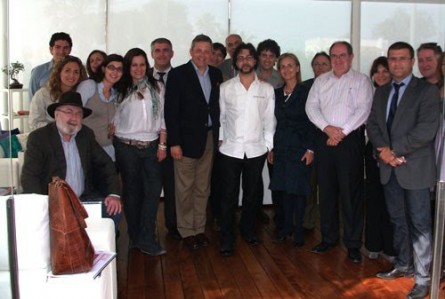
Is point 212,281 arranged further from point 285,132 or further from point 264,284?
point 285,132

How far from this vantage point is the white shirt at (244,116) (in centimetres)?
430

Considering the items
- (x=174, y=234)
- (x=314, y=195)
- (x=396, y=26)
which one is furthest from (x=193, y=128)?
(x=396, y=26)

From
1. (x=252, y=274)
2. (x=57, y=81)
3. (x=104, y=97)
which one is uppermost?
(x=57, y=81)

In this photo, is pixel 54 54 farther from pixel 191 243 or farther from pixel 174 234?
pixel 191 243

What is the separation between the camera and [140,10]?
6.12m

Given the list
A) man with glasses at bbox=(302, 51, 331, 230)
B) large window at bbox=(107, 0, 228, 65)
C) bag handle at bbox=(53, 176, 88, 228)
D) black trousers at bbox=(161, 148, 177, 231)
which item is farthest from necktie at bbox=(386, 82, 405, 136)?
large window at bbox=(107, 0, 228, 65)

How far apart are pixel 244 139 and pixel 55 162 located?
1463mm

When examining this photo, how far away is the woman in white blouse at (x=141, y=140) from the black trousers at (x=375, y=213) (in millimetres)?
1590

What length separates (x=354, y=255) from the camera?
425cm

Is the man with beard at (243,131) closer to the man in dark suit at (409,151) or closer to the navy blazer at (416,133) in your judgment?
the man in dark suit at (409,151)

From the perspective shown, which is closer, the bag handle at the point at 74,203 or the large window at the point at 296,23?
the bag handle at the point at 74,203

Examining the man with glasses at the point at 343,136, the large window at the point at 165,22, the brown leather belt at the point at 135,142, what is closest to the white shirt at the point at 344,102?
the man with glasses at the point at 343,136

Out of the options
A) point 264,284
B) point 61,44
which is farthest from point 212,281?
point 61,44

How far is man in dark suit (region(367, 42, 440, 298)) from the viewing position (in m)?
3.53
